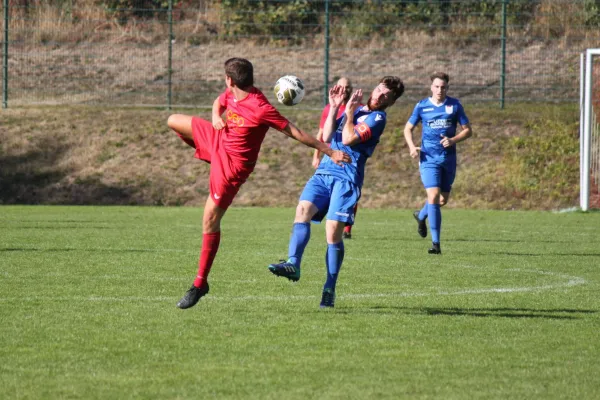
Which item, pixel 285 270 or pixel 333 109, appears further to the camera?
pixel 333 109

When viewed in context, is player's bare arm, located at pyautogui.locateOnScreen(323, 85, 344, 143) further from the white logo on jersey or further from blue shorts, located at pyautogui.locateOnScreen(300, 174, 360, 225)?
the white logo on jersey

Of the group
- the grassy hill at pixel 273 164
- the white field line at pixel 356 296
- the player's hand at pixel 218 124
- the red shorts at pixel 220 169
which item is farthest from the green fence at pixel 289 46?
the player's hand at pixel 218 124

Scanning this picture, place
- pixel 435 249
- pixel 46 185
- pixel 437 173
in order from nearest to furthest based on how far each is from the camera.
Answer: pixel 435 249, pixel 437 173, pixel 46 185

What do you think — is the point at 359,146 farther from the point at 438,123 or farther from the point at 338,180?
the point at 438,123

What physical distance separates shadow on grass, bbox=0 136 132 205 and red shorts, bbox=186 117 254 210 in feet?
51.2

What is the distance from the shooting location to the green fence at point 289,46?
27969mm

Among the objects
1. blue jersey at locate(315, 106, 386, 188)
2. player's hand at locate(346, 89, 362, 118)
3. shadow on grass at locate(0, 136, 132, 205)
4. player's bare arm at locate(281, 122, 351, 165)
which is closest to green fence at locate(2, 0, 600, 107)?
shadow on grass at locate(0, 136, 132, 205)

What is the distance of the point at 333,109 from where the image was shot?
324 inches

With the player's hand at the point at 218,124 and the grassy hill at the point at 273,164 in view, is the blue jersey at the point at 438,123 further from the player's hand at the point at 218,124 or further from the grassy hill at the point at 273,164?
the grassy hill at the point at 273,164

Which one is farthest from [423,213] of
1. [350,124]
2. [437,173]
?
[350,124]

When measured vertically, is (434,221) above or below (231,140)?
below

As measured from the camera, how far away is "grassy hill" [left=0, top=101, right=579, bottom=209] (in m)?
23.2

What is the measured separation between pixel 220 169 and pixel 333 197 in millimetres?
1007

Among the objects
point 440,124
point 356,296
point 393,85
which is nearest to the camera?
point 393,85
